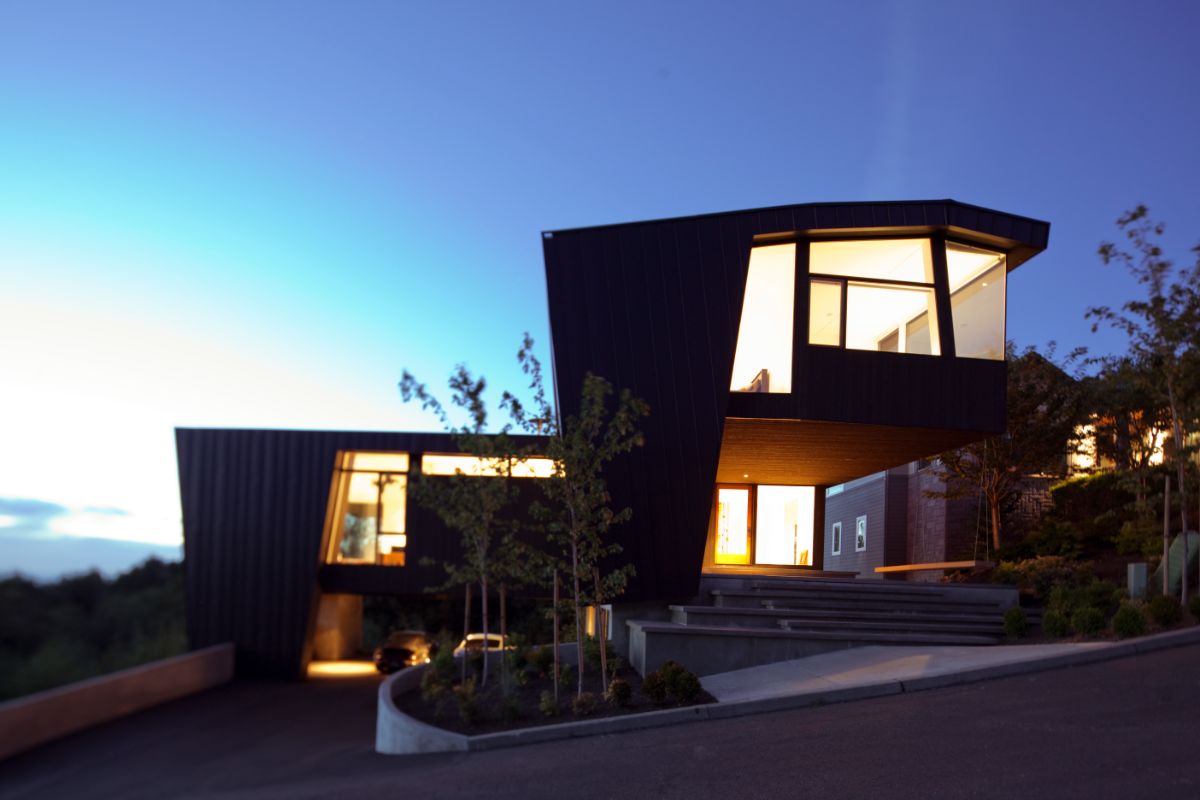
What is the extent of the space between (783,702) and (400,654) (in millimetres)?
12471

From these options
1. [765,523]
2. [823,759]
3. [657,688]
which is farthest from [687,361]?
[765,523]

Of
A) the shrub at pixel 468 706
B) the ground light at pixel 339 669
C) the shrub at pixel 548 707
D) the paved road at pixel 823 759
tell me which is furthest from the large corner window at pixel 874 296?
the ground light at pixel 339 669

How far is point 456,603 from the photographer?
38.5 meters

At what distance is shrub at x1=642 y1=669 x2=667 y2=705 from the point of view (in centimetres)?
927

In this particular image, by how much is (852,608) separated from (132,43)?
1329 centimetres

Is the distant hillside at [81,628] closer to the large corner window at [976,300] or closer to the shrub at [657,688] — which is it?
the shrub at [657,688]

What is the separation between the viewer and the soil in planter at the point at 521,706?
31.1 feet

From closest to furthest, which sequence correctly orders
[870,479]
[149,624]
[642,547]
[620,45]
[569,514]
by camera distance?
[569,514] → [642,547] → [149,624] → [870,479] → [620,45]

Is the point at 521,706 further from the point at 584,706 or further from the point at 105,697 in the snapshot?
the point at 105,697

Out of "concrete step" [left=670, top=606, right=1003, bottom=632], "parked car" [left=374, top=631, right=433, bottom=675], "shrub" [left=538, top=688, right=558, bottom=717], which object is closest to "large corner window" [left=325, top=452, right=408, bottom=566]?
"parked car" [left=374, top=631, right=433, bottom=675]

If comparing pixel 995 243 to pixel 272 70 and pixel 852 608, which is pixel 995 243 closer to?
pixel 852 608

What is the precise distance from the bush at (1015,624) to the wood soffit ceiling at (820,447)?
2.76 m

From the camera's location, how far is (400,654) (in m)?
19.4

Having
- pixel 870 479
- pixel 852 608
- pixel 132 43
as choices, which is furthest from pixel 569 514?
pixel 870 479
